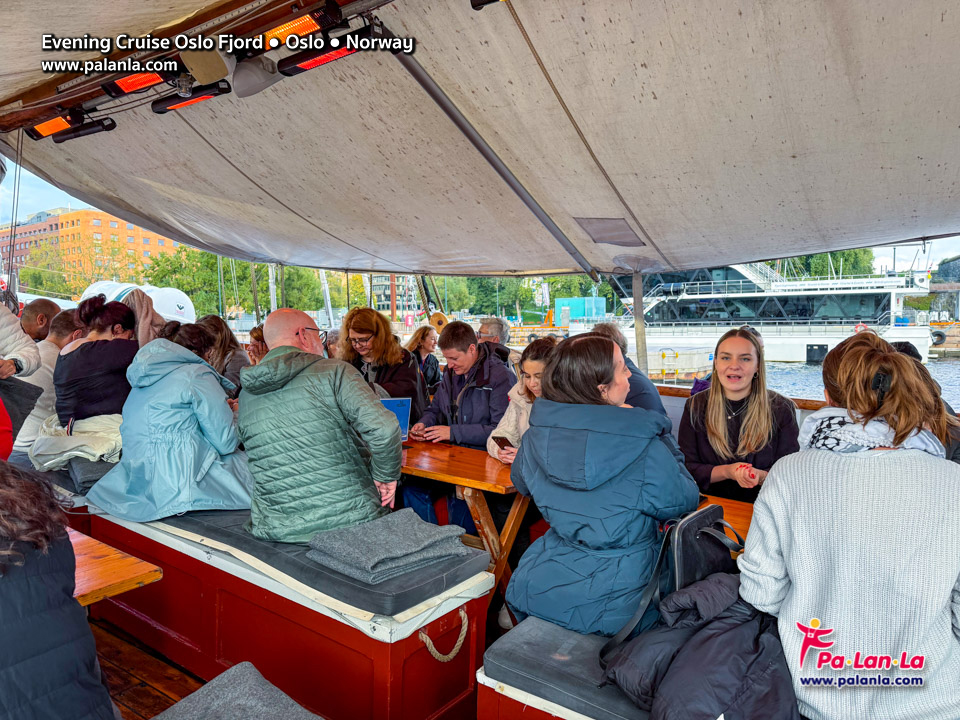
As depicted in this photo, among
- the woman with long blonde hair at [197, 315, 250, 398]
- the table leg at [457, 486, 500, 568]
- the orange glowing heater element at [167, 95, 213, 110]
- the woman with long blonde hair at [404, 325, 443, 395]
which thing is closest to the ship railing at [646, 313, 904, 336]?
the woman with long blonde hair at [404, 325, 443, 395]

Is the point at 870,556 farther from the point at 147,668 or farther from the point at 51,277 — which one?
the point at 51,277

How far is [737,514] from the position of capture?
2.20m

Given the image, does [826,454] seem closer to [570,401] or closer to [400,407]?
[570,401]

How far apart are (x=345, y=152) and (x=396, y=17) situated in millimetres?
1134

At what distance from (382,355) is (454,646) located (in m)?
2.16

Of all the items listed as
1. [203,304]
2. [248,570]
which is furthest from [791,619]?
[203,304]

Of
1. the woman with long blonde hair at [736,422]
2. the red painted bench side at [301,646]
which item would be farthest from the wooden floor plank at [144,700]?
the woman with long blonde hair at [736,422]

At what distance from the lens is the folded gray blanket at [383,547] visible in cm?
194

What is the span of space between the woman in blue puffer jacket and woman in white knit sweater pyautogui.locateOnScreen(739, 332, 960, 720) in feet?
1.18

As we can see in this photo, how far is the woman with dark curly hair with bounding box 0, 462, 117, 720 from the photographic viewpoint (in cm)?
93

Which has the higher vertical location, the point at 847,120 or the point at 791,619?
the point at 847,120

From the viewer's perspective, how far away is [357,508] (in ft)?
7.55

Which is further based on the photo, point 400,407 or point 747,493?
point 400,407

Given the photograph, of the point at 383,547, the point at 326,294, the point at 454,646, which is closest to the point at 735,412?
the point at 454,646
